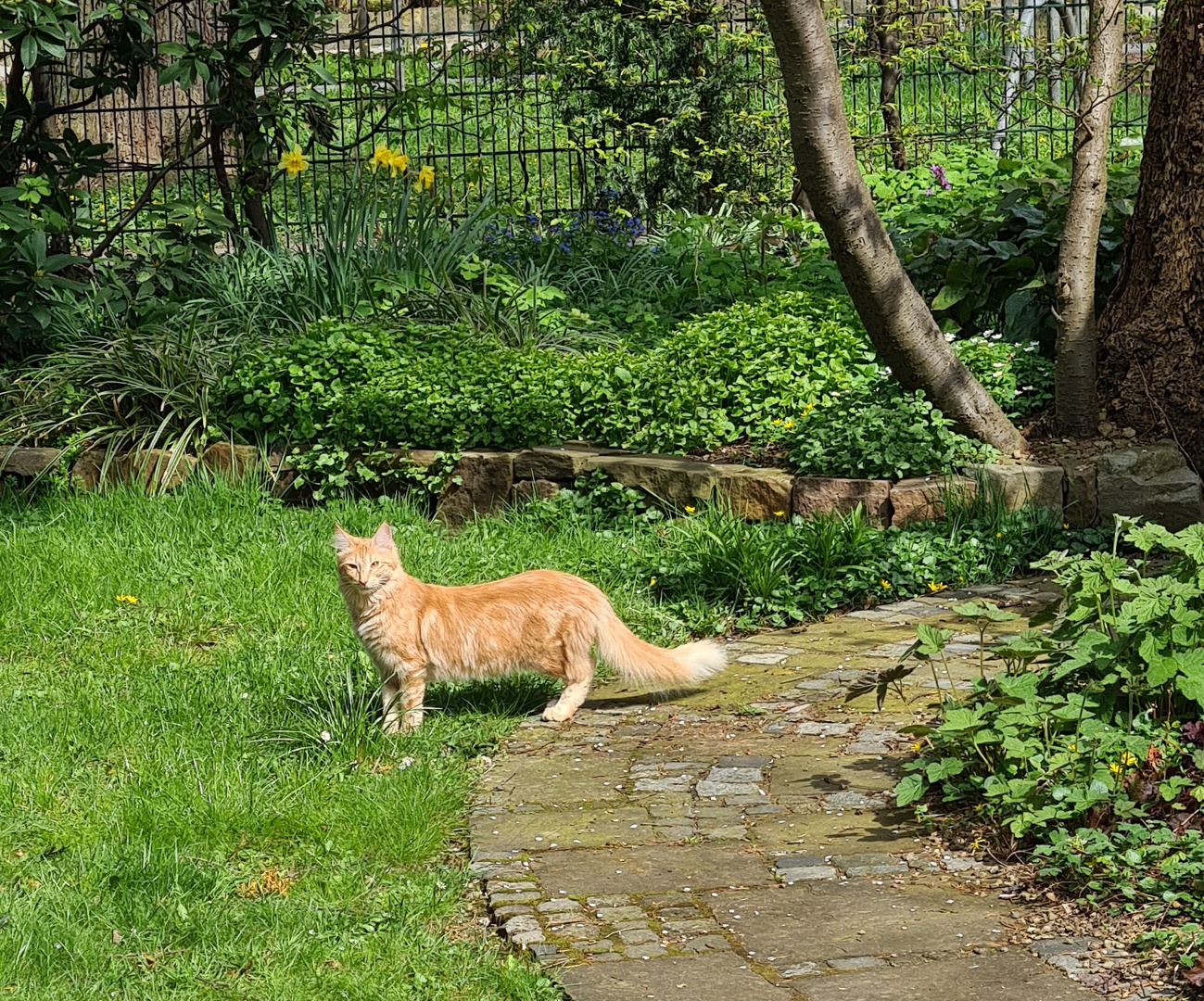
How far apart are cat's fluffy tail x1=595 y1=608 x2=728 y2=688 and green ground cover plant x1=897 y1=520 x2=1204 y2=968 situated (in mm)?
1042

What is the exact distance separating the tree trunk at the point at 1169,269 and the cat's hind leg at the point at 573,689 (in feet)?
11.8

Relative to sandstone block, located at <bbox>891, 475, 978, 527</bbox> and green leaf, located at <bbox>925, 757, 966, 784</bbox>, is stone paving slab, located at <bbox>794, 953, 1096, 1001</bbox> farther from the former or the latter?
sandstone block, located at <bbox>891, 475, 978, 527</bbox>

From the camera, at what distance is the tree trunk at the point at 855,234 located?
646cm

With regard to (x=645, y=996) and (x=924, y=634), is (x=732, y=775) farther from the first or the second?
(x=645, y=996)

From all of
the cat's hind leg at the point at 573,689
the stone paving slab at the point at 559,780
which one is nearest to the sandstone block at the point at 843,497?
the cat's hind leg at the point at 573,689

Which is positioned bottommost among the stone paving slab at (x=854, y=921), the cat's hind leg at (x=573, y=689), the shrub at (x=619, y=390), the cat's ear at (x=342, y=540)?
the stone paving slab at (x=854, y=921)

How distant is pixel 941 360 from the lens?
7047mm

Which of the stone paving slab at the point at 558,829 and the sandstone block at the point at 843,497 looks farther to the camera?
the sandstone block at the point at 843,497

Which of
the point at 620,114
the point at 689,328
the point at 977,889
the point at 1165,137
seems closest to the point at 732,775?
the point at 977,889

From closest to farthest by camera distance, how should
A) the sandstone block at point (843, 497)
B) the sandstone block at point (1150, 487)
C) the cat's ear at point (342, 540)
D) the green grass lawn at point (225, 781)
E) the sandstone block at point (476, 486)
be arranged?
the green grass lawn at point (225, 781)
the cat's ear at point (342, 540)
the sandstone block at point (1150, 487)
the sandstone block at point (843, 497)
the sandstone block at point (476, 486)

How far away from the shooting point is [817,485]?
6922 mm

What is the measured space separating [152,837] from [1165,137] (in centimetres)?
577

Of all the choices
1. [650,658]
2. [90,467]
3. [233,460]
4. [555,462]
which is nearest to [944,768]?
[650,658]

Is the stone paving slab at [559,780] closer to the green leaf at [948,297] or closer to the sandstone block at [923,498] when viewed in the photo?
the sandstone block at [923,498]
